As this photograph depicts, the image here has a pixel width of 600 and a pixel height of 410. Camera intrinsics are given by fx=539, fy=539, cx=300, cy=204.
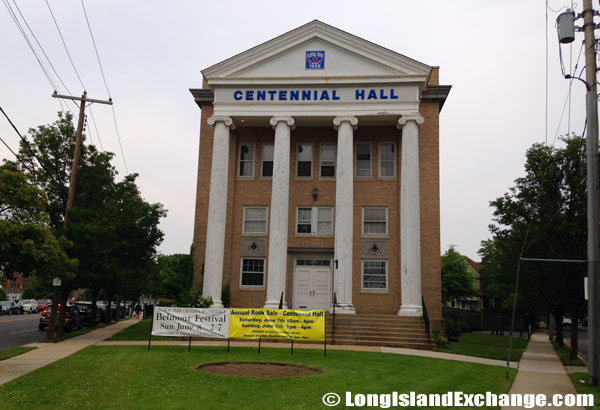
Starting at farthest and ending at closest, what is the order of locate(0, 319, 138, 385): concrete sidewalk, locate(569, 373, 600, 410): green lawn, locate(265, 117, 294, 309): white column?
locate(265, 117, 294, 309): white column
locate(0, 319, 138, 385): concrete sidewalk
locate(569, 373, 600, 410): green lawn

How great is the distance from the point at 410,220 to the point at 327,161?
6193mm

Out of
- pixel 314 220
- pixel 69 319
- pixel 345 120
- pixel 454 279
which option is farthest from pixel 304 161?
pixel 454 279

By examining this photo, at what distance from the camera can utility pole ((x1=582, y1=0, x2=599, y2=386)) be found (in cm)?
1379

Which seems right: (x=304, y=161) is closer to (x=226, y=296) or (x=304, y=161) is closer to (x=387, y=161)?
(x=387, y=161)

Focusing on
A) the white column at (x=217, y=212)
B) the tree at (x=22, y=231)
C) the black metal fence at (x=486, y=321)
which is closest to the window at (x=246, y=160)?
the white column at (x=217, y=212)

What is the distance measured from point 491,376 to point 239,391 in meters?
7.59

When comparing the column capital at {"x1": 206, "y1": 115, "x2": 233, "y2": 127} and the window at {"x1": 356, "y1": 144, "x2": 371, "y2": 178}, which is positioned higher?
the column capital at {"x1": 206, "y1": 115, "x2": 233, "y2": 127}

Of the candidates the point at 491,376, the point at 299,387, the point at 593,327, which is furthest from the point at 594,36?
the point at 299,387

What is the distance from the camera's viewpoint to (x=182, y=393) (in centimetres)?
1065

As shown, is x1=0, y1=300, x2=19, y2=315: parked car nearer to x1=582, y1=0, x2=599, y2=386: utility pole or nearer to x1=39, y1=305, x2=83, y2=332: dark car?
x1=39, y1=305, x2=83, y2=332: dark car

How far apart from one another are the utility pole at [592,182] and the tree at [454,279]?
4591 centimetres

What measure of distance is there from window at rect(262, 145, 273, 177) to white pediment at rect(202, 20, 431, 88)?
12.8ft

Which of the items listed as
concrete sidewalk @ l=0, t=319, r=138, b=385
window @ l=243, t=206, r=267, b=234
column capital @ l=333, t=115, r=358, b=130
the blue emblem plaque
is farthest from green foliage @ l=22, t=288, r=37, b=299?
column capital @ l=333, t=115, r=358, b=130

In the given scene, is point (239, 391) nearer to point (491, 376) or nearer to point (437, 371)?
point (437, 371)
